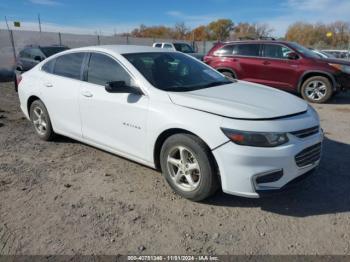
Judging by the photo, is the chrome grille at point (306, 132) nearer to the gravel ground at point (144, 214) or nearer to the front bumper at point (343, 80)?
the gravel ground at point (144, 214)

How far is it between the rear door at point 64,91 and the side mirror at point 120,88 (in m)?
0.97

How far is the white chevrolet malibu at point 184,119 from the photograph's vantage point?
10.3 feet

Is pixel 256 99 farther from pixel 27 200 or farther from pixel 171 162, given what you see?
pixel 27 200

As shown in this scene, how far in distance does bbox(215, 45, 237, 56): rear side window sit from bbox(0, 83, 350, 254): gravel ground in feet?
21.0

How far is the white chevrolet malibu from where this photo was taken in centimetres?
313

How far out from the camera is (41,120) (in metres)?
5.53

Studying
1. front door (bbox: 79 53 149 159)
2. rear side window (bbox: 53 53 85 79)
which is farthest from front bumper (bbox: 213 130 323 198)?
rear side window (bbox: 53 53 85 79)

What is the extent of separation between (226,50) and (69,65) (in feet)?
22.0

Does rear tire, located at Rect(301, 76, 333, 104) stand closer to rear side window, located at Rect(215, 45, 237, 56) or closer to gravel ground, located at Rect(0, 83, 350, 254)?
rear side window, located at Rect(215, 45, 237, 56)

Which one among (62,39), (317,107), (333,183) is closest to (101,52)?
(333,183)

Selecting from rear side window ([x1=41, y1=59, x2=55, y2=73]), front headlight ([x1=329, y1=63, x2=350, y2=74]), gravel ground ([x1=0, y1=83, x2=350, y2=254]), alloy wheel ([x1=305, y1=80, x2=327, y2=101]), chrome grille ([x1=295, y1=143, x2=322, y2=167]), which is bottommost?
gravel ground ([x1=0, y1=83, x2=350, y2=254])

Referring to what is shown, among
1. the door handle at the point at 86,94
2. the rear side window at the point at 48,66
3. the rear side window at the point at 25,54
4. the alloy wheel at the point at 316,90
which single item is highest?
the rear side window at the point at 48,66

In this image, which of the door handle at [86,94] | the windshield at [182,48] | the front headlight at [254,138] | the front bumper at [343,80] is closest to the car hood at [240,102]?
the front headlight at [254,138]

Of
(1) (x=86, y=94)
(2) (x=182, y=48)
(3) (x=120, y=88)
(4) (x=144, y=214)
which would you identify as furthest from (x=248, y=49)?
(2) (x=182, y=48)
